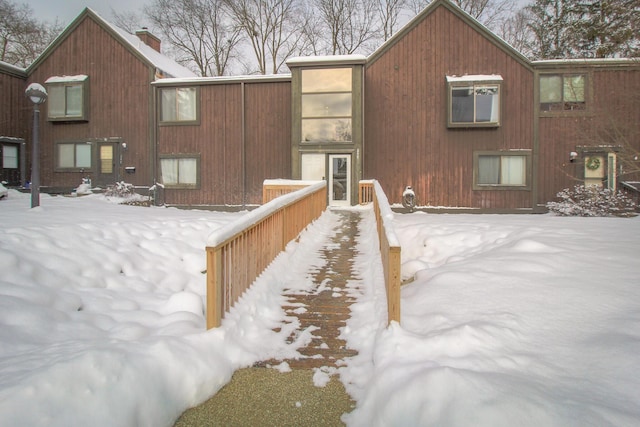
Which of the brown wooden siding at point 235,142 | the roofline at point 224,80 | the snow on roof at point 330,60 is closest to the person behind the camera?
the snow on roof at point 330,60

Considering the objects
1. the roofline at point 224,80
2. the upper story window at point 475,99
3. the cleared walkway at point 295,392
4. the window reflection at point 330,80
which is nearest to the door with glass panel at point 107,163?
the roofline at point 224,80

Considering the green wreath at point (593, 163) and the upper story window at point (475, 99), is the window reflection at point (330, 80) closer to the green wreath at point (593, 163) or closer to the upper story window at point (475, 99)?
the upper story window at point (475, 99)

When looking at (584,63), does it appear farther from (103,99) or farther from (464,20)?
(103,99)

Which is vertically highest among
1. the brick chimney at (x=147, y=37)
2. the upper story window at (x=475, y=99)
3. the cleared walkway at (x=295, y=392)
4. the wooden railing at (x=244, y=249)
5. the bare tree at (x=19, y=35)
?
the bare tree at (x=19, y=35)

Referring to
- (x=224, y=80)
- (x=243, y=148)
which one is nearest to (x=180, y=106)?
(x=224, y=80)

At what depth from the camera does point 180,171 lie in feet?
56.5

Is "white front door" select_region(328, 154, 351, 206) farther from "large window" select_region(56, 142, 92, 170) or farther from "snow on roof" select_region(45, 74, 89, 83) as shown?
"snow on roof" select_region(45, 74, 89, 83)

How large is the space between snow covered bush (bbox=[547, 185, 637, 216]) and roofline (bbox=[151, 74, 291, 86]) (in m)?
11.1

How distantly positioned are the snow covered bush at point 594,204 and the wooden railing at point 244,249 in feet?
35.5

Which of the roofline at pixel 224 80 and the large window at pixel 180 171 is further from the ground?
the roofline at pixel 224 80

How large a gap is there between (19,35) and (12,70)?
14.7 meters

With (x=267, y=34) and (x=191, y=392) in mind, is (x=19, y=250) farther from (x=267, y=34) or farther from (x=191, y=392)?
(x=267, y=34)

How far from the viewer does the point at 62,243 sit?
5.47 meters

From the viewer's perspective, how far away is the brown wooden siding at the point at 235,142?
16.5 metres
